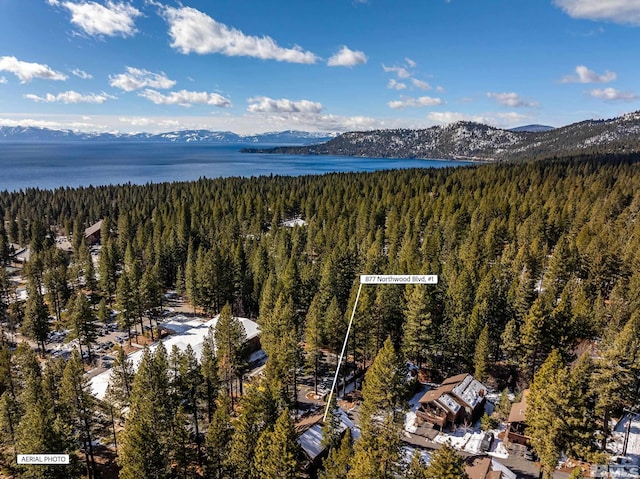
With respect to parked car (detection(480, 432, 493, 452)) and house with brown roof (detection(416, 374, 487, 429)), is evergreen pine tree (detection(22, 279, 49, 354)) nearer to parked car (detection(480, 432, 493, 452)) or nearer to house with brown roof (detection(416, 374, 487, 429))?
house with brown roof (detection(416, 374, 487, 429))

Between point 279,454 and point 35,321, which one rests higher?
point 279,454

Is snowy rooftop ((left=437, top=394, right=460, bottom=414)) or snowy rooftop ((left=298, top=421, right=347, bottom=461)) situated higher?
snowy rooftop ((left=298, top=421, right=347, bottom=461))

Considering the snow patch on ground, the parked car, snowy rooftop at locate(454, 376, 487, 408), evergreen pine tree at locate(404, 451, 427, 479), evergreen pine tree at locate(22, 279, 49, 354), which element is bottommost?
the snow patch on ground

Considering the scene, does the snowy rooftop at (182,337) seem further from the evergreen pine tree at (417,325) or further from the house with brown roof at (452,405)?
the house with brown roof at (452,405)

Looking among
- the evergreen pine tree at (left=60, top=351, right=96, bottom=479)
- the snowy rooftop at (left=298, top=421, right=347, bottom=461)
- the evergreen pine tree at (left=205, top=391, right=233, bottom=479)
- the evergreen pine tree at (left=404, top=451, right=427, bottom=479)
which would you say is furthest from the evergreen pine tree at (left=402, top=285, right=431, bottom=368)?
the evergreen pine tree at (left=60, top=351, right=96, bottom=479)

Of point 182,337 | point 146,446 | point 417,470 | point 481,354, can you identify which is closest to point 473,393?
point 481,354

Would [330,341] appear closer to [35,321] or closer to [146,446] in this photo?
[146,446]
